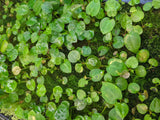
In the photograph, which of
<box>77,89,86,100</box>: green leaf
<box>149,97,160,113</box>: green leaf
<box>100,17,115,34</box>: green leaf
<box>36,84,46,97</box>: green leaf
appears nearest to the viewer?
<box>149,97,160,113</box>: green leaf

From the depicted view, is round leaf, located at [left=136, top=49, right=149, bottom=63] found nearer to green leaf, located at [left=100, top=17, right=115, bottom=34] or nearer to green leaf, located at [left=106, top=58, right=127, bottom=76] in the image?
green leaf, located at [left=106, top=58, right=127, bottom=76]

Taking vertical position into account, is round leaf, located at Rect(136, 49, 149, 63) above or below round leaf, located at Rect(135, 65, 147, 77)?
above

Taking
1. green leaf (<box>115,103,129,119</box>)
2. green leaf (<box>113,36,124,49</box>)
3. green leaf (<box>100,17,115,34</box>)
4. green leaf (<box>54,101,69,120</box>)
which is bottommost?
green leaf (<box>54,101,69,120</box>)

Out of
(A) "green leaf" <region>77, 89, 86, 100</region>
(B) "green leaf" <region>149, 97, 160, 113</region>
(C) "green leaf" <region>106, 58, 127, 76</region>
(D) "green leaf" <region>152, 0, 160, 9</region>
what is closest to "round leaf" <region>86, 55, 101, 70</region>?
(C) "green leaf" <region>106, 58, 127, 76</region>

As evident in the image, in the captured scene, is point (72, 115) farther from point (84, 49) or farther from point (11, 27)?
point (11, 27)

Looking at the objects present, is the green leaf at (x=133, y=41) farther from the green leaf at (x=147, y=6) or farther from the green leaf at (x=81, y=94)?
the green leaf at (x=81, y=94)

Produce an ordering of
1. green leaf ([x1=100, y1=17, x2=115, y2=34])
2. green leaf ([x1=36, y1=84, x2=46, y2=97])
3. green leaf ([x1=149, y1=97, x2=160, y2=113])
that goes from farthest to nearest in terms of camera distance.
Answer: green leaf ([x1=36, y1=84, x2=46, y2=97]) < green leaf ([x1=100, y1=17, x2=115, y2=34]) < green leaf ([x1=149, y1=97, x2=160, y2=113])

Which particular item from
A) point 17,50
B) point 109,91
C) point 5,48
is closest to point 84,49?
point 109,91

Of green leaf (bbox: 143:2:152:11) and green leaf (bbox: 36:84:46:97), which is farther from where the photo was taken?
green leaf (bbox: 36:84:46:97)
